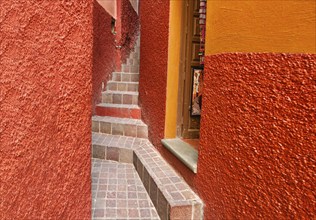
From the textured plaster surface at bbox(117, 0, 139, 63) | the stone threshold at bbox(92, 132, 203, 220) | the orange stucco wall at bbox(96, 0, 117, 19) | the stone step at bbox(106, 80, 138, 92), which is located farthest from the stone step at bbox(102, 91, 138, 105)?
the orange stucco wall at bbox(96, 0, 117, 19)

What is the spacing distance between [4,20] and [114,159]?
108 inches

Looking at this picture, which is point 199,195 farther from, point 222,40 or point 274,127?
point 222,40

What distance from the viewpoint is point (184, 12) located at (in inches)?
117

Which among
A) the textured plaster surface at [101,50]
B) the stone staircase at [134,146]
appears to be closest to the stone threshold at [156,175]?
the stone staircase at [134,146]

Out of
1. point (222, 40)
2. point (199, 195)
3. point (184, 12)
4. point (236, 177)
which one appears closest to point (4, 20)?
point (222, 40)

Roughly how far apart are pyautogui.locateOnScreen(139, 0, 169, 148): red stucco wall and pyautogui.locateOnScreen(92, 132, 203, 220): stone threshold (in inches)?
12.3

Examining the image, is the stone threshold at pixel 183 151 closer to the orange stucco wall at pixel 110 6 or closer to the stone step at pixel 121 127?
the stone step at pixel 121 127

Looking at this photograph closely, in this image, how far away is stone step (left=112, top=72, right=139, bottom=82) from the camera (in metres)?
5.04

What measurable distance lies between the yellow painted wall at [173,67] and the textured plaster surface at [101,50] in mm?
1767

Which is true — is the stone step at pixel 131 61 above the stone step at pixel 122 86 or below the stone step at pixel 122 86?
above

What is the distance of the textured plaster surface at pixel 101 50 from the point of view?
4199 millimetres

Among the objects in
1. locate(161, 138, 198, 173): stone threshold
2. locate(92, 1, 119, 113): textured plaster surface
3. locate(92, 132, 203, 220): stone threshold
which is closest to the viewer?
locate(92, 132, 203, 220): stone threshold

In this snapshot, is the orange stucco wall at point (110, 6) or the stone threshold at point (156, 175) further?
the orange stucco wall at point (110, 6)

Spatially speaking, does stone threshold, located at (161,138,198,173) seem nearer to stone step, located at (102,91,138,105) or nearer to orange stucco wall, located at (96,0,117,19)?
stone step, located at (102,91,138,105)
